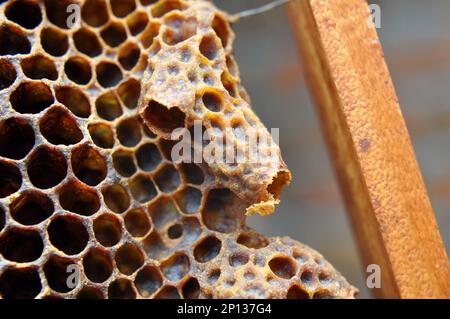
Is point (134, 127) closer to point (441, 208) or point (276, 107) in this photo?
point (276, 107)

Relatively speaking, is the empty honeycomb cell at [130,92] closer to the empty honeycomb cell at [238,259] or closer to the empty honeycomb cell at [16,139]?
the empty honeycomb cell at [16,139]

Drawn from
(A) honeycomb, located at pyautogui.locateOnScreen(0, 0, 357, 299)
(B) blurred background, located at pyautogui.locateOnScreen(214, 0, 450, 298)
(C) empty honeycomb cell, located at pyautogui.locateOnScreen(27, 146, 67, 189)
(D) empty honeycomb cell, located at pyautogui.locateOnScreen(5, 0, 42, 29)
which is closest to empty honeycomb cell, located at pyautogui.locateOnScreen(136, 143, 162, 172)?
(A) honeycomb, located at pyautogui.locateOnScreen(0, 0, 357, 299)

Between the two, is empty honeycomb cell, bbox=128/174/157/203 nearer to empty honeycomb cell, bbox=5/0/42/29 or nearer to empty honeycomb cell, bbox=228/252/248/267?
empty honeycomb cell, bbox=228/252/248/267

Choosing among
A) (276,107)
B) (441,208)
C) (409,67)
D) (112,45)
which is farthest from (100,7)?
(441,208)

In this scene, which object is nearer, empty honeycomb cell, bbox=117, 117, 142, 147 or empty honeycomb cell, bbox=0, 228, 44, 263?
empty honeycomb cell, bbox=0, 228, 44, 263

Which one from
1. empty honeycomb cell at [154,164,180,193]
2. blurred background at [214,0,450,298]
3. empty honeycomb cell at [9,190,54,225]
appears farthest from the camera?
blurred background at [214,0,450,298]

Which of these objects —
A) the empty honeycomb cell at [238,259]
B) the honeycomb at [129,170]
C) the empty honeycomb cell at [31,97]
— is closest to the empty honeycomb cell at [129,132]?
the honeycomb at [129,170]

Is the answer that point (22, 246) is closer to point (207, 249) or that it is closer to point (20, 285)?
point (20, 285)
